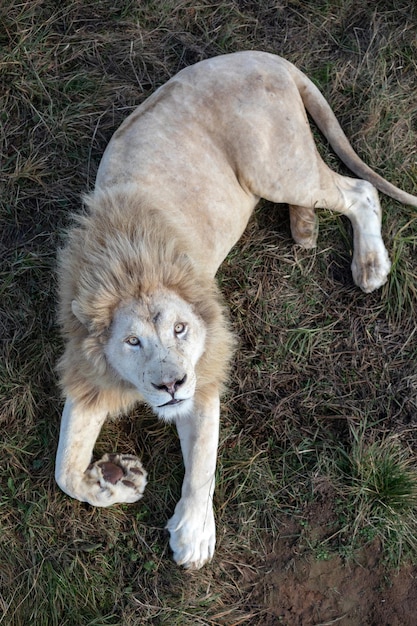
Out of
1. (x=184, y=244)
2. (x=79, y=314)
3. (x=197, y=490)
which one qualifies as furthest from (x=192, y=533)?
(x=184, y=244)

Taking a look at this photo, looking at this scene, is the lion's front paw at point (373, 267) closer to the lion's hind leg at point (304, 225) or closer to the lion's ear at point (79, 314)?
the lion's hind leg at point (304, 225)

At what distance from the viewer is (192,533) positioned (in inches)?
132

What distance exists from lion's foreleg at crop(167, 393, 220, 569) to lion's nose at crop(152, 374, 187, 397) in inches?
23.5

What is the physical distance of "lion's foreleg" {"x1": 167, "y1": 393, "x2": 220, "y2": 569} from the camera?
10.7 feet

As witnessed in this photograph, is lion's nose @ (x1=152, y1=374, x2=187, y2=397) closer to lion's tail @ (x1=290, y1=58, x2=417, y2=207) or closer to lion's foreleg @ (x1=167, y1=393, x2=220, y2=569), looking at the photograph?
lion's foreleg @ (x1=167, y1=393, x2=220, y2=569)

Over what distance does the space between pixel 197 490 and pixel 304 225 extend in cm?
156

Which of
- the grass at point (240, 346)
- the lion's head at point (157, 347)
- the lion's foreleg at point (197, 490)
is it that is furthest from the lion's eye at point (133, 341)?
the grass at point (240, 346)

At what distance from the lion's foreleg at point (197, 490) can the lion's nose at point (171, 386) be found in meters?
0.60

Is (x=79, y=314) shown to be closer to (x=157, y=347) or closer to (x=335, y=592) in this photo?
(x=157, y=347)

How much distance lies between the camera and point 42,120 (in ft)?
13.3

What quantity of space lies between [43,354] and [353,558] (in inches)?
77.9

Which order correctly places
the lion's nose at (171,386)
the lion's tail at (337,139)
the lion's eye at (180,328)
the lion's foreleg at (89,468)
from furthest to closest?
the lion's tail at (337,139)
the lion's foreleg at (89,468)
the lion's eye at (180,328)
the lion's nose at (171,386)

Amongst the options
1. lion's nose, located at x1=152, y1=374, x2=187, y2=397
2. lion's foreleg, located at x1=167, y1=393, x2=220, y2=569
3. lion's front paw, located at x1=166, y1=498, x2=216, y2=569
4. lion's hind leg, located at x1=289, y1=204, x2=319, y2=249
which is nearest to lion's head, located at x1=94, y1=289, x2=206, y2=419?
lion's nose, located at x1=152, y1=374, x2=187, y2=397

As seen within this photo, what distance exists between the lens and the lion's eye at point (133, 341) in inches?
107
